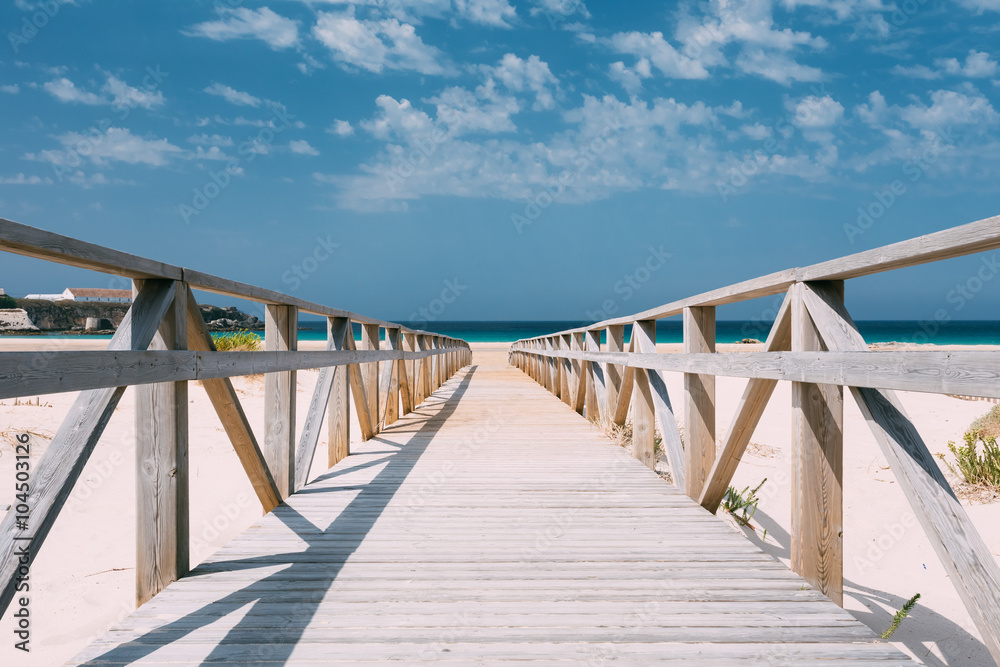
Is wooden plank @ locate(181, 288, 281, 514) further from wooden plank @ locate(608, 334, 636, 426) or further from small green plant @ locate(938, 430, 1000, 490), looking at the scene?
small green plant @ locate(938, 430, 1000, 490)

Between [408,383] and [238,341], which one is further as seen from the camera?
[238,341]

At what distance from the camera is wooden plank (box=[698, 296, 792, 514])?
8.54ft

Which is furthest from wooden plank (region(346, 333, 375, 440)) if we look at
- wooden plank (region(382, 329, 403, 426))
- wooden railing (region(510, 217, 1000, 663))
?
wooden railing (region(510, 217, 1000, 663))

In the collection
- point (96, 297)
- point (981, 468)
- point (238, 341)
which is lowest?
point (981, 468)

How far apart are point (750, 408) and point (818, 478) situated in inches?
19.3

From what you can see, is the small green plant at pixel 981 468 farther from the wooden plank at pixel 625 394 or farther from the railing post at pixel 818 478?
the railing post at pixel 818 478

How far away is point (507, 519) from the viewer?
330 cm

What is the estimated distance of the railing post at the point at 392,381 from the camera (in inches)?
279

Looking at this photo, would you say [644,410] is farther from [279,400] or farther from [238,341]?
[238,341]

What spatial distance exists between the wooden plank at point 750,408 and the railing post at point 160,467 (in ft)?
8.02

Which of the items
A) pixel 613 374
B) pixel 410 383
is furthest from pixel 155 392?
pixel 410 383

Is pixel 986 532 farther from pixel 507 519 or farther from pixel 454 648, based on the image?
pixel 454 648

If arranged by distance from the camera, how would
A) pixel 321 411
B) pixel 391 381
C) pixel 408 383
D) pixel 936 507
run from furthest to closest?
pixel 408 383 < pixel 391 381 < pixel 321 411 < pixel 936 507

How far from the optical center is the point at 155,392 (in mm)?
2270
